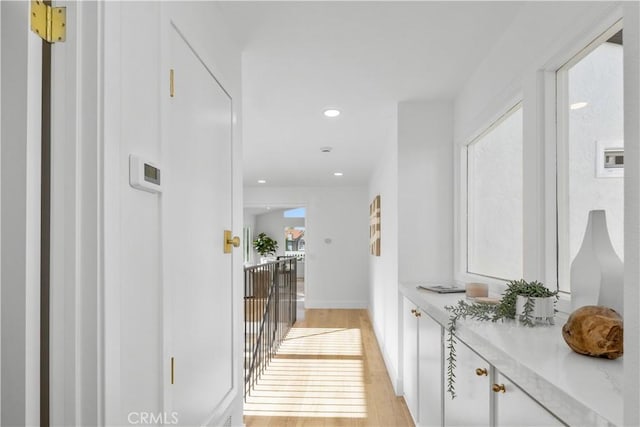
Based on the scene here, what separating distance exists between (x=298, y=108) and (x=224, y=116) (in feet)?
5.05

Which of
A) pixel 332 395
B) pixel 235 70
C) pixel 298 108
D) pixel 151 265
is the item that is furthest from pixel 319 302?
pixel 151 265

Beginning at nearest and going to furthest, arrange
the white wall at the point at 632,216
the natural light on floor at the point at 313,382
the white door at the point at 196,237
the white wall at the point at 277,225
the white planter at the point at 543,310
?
the white wall at the point at 632,216 → the white door at the point at 196,237 → the white planter at the point at 543,310 → the natural light on floor at the point at 313,382 → the white wall at the point at 277,225

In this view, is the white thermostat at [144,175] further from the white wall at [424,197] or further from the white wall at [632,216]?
the white wall at [424,197]

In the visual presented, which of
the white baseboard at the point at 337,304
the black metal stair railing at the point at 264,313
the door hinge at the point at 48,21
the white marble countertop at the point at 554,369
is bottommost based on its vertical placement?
the white baseboard at the point at 337,304

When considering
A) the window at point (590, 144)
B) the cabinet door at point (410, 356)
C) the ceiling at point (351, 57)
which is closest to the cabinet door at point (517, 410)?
the window at point (590, 144)

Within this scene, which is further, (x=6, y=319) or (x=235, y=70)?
Answer: (x=235, y=70)

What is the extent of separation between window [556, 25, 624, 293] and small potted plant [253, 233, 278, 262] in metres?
12.3

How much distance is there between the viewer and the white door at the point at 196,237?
1359mm

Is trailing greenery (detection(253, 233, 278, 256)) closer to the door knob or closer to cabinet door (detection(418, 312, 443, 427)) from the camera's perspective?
cabinet door (detection(418, 312, 443, 427))

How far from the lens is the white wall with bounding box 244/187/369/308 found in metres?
8.09

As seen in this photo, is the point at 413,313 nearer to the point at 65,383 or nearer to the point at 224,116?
the point at 224,116

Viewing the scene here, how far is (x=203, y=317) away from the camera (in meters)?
1.65

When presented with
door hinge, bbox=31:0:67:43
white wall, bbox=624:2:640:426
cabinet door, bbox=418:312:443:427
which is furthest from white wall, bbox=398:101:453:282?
door hinge, bbox=31:0:67:43

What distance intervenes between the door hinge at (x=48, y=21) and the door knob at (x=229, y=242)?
1.15 metres
